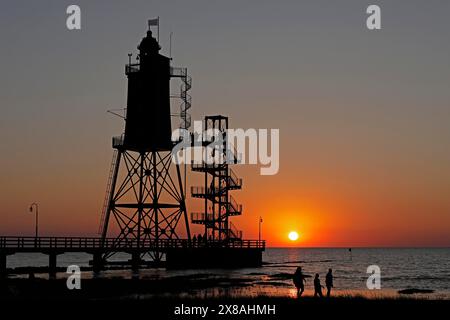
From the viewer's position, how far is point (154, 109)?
78.4m

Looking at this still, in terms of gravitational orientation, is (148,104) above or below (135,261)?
above

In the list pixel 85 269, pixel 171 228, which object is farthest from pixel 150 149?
pixel 85 269

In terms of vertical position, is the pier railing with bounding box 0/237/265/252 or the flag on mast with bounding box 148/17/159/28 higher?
the flag on mast with bounding box 148/17/159/28

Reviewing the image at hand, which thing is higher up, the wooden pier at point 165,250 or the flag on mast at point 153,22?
the flag on mast at point 153,22

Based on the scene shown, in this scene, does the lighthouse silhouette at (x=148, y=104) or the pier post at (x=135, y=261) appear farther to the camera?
the pier post at (x=135, y=261)

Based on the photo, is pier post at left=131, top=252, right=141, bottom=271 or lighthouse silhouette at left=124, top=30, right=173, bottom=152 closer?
lighthouse silhouette at left=124, top=30, right=173, bottom=152

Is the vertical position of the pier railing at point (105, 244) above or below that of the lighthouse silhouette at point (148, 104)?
below

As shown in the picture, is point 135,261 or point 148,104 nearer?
point 148,104

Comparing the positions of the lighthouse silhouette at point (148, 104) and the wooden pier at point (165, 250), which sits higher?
the lighthouse silhouette at point (148, 104)

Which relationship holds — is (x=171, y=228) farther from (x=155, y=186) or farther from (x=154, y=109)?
(x=154, y=109)

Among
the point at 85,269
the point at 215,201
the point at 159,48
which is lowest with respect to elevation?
the point at 85,269

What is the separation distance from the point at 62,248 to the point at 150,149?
14.1 meters
